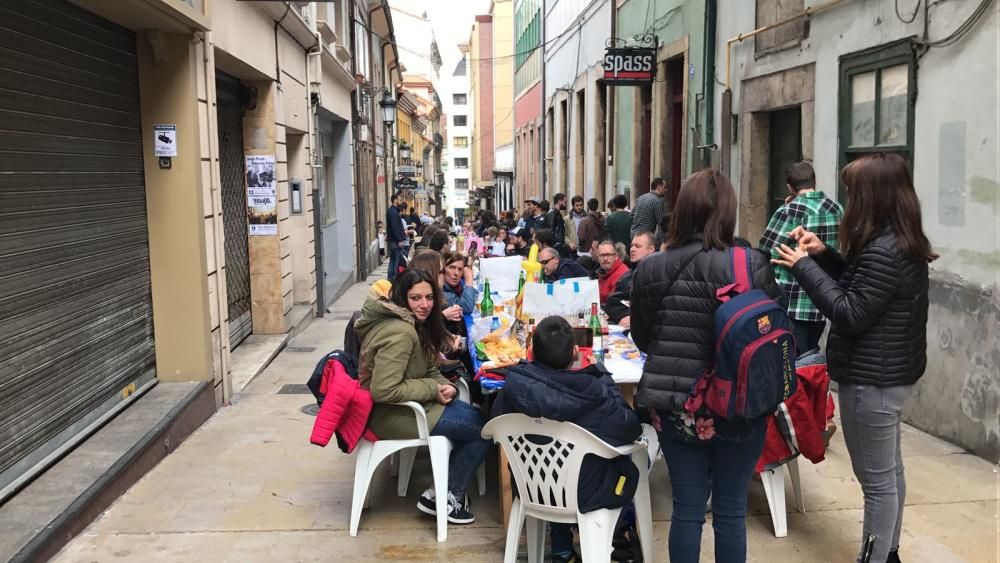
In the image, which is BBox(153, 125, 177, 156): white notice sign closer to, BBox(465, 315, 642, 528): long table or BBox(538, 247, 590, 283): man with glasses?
BBox(465, 315, 642, 528): long table

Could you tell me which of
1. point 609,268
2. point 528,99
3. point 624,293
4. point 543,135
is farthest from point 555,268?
point 528,99

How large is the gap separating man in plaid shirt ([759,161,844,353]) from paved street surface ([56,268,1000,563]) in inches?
33.6

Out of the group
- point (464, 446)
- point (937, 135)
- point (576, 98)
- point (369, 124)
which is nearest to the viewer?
point (464, 446)

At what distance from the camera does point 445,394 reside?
445 cm

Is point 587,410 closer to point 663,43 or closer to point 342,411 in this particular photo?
point 342,411

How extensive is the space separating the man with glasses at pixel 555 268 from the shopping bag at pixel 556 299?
5.72 ft

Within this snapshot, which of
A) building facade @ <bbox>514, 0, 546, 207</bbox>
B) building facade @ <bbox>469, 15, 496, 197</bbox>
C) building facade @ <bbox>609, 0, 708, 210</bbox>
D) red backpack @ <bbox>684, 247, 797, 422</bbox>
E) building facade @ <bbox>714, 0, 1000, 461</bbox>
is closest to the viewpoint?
red backpack @ <bbox>684, 247, 797, 422</bbox>

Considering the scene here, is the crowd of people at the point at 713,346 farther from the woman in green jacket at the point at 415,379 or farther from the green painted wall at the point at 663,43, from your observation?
the green painted wall at the point at 663,43

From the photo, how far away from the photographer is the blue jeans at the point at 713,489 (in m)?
3.25

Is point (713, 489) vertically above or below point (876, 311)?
below

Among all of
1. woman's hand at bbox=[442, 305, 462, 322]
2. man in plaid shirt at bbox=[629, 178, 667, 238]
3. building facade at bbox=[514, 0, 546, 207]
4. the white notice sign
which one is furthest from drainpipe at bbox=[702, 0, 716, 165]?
building facade at bbox=[514, 0, 546, 207]

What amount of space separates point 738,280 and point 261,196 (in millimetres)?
7323

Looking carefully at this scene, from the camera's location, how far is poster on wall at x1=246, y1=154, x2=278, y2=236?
9.40 meters

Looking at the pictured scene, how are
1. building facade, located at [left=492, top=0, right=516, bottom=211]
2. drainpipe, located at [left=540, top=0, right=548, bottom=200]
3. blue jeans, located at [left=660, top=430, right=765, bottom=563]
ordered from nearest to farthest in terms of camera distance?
blue jeans, located at [left=660, top=430, right=765, bottom=563] → drainpipe, located at [left=540, top=0, right=548, bottom=200] → building facade, located at [left=492, top=0, right=516, bottom=211]
